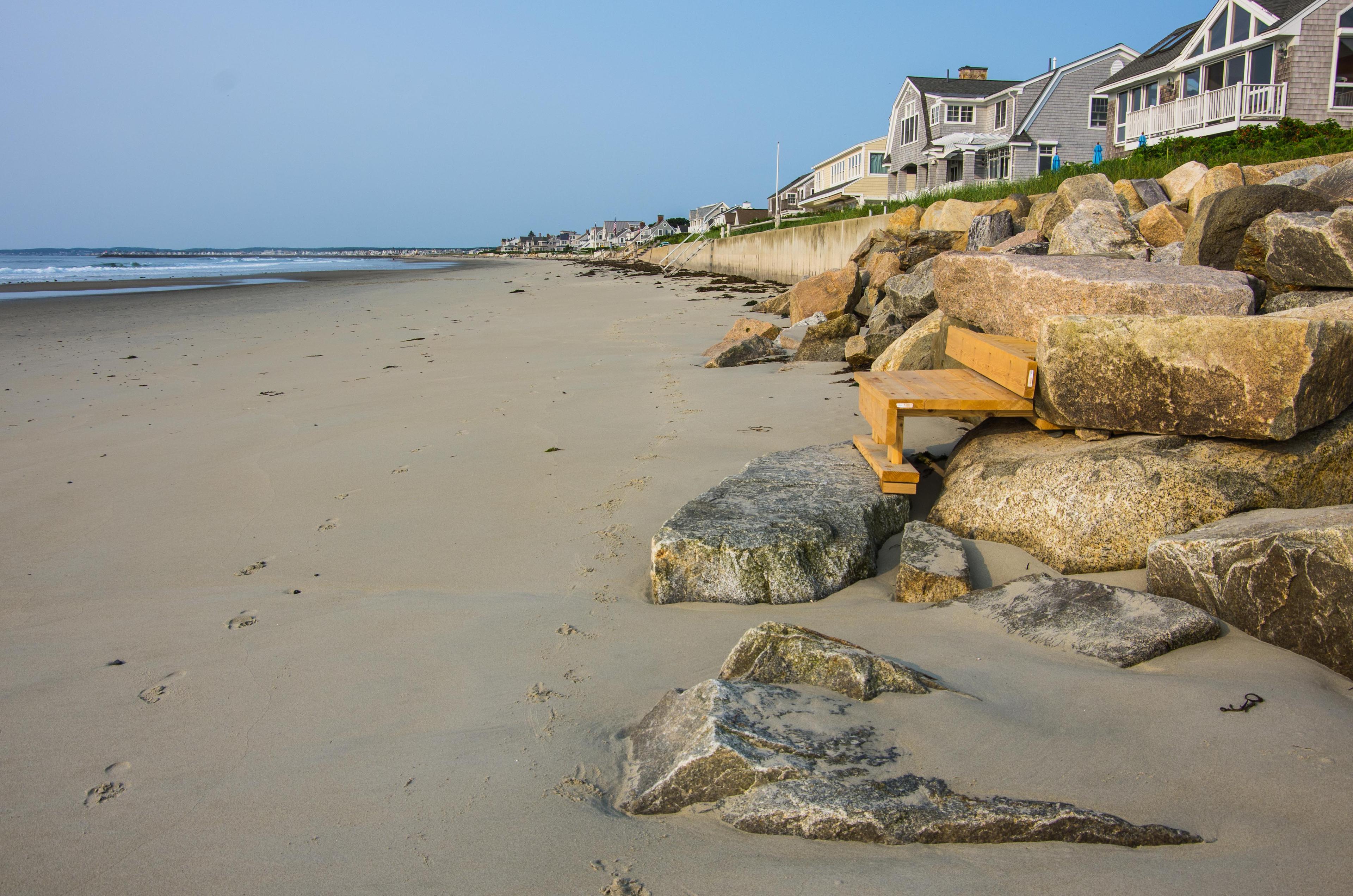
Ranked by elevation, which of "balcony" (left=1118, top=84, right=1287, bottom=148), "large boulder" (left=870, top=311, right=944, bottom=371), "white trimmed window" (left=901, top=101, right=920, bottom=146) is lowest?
"large boulder" (left=870, top=311, right=944, bottom=371)

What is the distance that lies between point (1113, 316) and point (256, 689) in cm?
355

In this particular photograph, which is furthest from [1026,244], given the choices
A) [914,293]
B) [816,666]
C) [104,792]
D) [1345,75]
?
[1345,75]

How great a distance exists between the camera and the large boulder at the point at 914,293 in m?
7.99

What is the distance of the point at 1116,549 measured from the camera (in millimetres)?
3234

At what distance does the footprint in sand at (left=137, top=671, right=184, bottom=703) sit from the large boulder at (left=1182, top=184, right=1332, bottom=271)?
5.58 m

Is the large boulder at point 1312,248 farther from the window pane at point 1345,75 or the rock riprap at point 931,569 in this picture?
the window pane at point 1345,75

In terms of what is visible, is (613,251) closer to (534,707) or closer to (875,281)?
(875,281)

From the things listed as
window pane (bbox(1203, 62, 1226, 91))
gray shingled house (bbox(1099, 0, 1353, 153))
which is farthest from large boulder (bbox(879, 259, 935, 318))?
window pane (bbox(1203, 62, 1226, 91))

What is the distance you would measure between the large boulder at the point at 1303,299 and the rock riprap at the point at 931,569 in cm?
223

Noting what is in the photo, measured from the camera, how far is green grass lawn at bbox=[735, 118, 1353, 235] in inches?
384

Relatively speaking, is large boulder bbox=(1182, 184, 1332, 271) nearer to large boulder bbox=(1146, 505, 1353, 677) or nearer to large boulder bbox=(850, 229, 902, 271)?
large boulder bbox=(1146, 505, 1353, 677)

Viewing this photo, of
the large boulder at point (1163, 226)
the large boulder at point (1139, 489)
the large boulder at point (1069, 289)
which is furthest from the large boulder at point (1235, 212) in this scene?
the large boulder at point (1139, 489)

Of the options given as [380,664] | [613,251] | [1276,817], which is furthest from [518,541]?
[613,251]

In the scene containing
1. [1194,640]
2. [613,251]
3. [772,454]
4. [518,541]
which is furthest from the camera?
[613,251]
